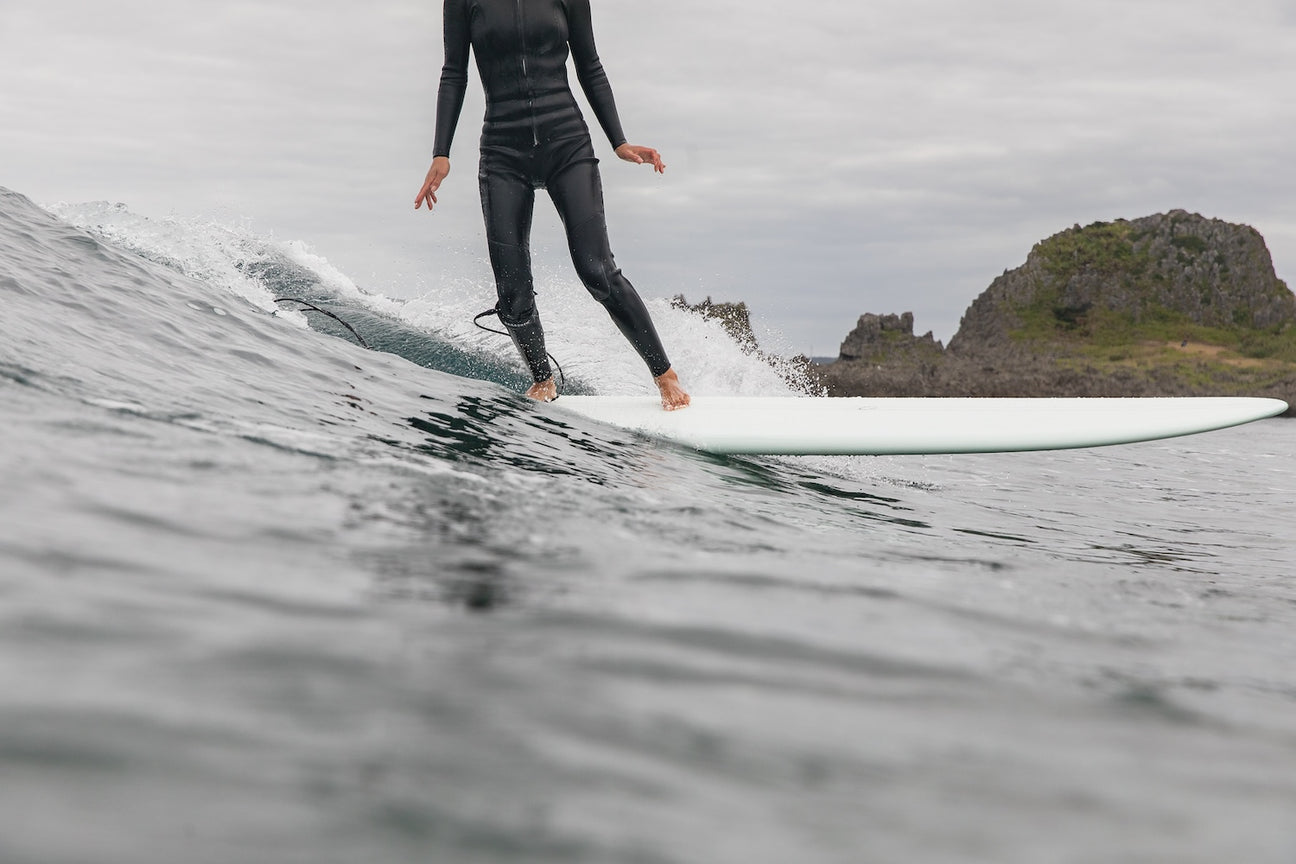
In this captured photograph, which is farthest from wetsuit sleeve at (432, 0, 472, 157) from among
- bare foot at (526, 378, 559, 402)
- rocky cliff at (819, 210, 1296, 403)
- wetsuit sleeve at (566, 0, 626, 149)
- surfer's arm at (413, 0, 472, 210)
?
rocky cliff at (819, 210, 1296, 403)

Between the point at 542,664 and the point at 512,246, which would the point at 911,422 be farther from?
→ the point at 542,664

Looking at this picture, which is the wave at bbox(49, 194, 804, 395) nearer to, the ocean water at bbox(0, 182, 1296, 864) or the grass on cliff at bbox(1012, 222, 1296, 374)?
the ocean water at bbox(0, 182, 1296, 864)

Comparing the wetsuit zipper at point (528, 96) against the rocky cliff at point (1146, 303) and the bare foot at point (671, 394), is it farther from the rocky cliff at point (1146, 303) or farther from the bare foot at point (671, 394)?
the rocky cliff at point (1146, 303)

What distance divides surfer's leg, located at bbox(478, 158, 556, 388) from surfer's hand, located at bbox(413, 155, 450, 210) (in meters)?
0.22

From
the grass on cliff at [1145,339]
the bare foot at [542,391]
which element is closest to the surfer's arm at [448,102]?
the bare foot at [542,391]

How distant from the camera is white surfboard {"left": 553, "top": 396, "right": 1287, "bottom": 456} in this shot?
18.3 feet

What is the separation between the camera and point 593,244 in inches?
211

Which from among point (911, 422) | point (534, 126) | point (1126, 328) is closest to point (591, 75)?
point (534, 126)

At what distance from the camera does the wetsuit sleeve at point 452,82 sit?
17.7ft

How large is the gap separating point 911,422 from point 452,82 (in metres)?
3.16

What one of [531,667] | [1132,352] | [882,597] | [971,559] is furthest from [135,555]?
[1132,352]

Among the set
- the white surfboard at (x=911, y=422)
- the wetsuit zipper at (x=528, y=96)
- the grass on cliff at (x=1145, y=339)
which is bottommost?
the white surfboard at (x=911, y=422)

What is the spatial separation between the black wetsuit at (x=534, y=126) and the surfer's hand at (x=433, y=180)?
0.20 feet

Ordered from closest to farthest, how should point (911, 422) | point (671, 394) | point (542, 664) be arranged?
point (542, 664) → point (911, 422) → point (671, 394)
